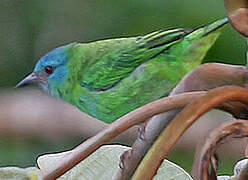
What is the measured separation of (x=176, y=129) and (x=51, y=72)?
109cm

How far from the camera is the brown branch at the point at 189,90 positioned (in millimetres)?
379

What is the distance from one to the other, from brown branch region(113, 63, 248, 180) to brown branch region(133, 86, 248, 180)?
14mm

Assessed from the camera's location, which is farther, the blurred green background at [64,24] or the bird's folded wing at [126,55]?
the blurred green background at [64,24]

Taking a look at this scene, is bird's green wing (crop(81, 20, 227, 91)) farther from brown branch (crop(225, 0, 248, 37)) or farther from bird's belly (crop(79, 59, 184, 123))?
brown branch (crop(225, 0, 248, 37))

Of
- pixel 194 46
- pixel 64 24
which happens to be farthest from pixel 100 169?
pixel 64 24

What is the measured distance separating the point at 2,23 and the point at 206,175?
1968mm

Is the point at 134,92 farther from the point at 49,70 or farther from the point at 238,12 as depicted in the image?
the point at 238,12

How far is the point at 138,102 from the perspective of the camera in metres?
1.29

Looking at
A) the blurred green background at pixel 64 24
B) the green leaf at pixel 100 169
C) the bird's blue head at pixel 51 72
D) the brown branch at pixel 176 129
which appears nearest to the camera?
the brown branch at pixel 176 129

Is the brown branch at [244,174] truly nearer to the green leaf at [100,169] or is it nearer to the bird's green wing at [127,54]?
the green leaf at [100,169]

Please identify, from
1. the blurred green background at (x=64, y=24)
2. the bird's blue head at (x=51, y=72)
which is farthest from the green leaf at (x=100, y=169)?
the blurred green background at (x=64, y=24)

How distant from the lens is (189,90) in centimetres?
39

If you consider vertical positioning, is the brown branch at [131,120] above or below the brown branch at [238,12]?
below

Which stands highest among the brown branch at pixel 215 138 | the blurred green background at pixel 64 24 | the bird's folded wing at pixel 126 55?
the brown branch at pixel 215 138
